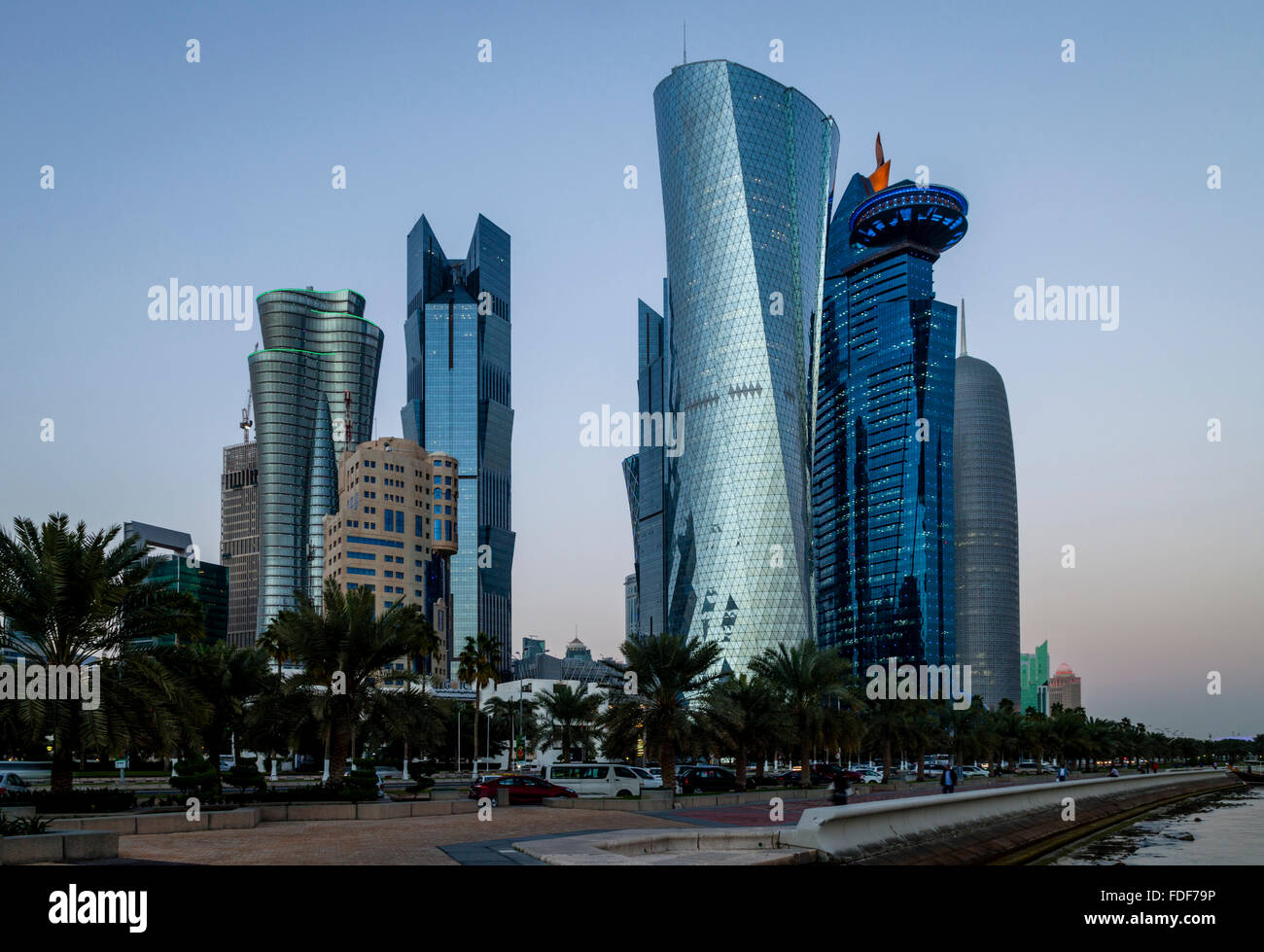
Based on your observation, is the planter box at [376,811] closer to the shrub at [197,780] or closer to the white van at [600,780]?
the shrub at [197,780]

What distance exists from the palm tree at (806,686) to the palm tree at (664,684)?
30.7 feet

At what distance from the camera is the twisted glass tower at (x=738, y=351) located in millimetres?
164250

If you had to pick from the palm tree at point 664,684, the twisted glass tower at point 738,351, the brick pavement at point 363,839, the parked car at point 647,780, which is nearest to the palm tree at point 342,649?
the brick pavement at point 363,839

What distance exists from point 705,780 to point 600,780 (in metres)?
5.50

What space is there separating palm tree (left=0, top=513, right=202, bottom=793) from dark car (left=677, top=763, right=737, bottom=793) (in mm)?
26636

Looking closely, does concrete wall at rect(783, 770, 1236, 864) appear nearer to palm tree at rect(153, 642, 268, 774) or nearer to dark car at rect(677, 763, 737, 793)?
dark car at rect(677, 763, 737, 793)

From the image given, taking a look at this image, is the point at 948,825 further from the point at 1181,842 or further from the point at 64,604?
the point at 64,604

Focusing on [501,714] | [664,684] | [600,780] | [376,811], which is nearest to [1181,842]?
[664,684]

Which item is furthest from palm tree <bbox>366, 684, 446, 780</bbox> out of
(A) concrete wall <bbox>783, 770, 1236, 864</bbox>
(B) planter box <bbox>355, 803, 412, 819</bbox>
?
(A) concrete wall <bbox>783, 770, 1236, 864</bbox>

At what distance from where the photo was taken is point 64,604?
31.0 meters

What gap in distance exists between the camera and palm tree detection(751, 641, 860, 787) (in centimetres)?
5675
